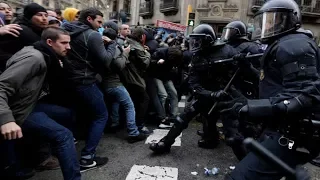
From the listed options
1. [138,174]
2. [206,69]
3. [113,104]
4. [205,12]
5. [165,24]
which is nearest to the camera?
[138,174]

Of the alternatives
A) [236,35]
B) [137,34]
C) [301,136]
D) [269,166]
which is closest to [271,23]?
[301,136]

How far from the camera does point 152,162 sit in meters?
3.53

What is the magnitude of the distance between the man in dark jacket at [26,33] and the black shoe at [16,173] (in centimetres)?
94

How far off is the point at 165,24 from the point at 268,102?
1173 centimetres

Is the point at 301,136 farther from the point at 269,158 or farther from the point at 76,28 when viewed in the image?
the point at 76,28

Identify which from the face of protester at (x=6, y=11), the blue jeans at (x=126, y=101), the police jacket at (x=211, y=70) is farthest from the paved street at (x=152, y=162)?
the face of protester at (x=6, y=11)

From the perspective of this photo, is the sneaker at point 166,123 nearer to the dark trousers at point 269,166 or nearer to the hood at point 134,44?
the hood at point 134,44

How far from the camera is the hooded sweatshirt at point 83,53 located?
3.10m

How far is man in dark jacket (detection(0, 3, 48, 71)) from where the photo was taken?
267 cm

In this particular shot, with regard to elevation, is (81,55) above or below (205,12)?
below

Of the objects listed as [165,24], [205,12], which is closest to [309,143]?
[165,24]

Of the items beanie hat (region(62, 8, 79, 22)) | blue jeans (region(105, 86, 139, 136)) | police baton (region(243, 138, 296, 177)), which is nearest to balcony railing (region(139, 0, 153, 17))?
beanie hat (region(62, 8, 79, 22))

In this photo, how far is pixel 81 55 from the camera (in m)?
3.15

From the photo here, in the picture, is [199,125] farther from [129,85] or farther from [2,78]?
[2,78]
